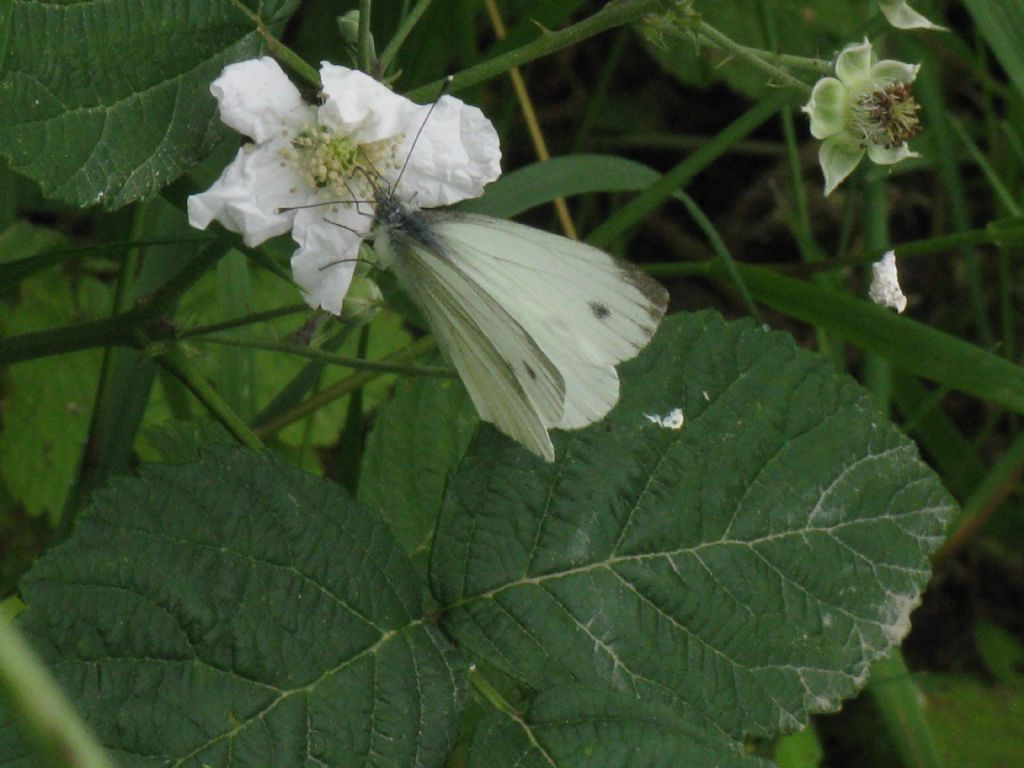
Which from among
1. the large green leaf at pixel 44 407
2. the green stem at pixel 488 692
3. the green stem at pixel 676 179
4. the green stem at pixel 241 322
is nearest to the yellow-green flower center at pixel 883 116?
the green stem at pixel 676 179

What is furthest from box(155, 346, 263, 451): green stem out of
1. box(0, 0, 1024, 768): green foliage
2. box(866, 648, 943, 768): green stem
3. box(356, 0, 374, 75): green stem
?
box(866, 648, 943, 768): green stem

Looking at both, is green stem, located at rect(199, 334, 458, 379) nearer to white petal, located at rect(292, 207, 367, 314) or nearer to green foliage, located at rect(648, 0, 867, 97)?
white petal, located at rect(292, 207, 367, 314)

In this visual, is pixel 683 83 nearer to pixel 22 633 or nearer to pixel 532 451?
pixel 532 451

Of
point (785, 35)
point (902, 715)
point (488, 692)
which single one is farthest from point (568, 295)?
point (785, 35)

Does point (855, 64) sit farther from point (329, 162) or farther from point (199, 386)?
point (199, 386)

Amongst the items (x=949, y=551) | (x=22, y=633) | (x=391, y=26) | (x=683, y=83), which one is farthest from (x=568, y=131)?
(x=22, y=633)

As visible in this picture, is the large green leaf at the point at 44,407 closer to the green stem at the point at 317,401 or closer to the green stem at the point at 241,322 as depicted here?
the green stem at the point at 317,401
